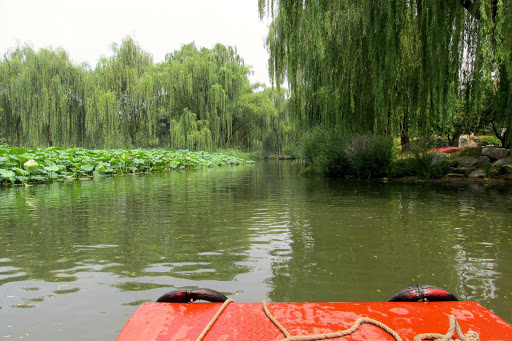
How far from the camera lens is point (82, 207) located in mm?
6133

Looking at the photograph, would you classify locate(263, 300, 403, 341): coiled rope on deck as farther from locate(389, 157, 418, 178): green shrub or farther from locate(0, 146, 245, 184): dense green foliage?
locate(389, 157, 418, 178): green shrub

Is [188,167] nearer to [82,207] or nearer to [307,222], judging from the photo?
[82,207]

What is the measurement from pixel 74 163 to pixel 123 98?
1035 centimetres

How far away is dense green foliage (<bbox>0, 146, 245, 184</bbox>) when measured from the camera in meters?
10.1

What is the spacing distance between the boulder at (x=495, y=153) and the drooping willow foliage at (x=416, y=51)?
200 cm

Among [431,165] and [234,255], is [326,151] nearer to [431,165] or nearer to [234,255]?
[431,165]

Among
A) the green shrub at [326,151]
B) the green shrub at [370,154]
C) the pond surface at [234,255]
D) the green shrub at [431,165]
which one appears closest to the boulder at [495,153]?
the green shrub at [431,165]

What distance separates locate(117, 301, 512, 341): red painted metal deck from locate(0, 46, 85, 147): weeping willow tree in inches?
803

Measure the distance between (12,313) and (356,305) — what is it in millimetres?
2072

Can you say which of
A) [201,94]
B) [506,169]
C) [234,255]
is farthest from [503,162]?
[201,94]

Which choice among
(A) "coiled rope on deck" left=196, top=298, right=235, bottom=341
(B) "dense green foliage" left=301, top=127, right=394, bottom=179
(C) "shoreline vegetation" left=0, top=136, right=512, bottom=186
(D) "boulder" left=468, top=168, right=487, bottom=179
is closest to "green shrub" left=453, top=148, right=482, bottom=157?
(C) "shoreline vegetation" left=0, top=136, right=512, bottom=186

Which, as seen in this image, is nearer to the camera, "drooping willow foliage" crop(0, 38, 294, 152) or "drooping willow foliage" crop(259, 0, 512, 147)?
"drooping willow foliage" crop(259, 0, 512, 147)

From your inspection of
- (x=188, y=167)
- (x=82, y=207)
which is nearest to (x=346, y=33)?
(x=82, y=207)

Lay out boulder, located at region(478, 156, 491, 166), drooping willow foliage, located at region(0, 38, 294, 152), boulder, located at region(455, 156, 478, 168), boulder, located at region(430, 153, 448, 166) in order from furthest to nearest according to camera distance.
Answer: drooping willow foliage, located at region(0, 38, 294, 152) < boulder, located at region(430, 153, 448, 166) < boulder, located at region(455, 156, 478, 168) < boulder, located at region(478, 156, 491, 166)
